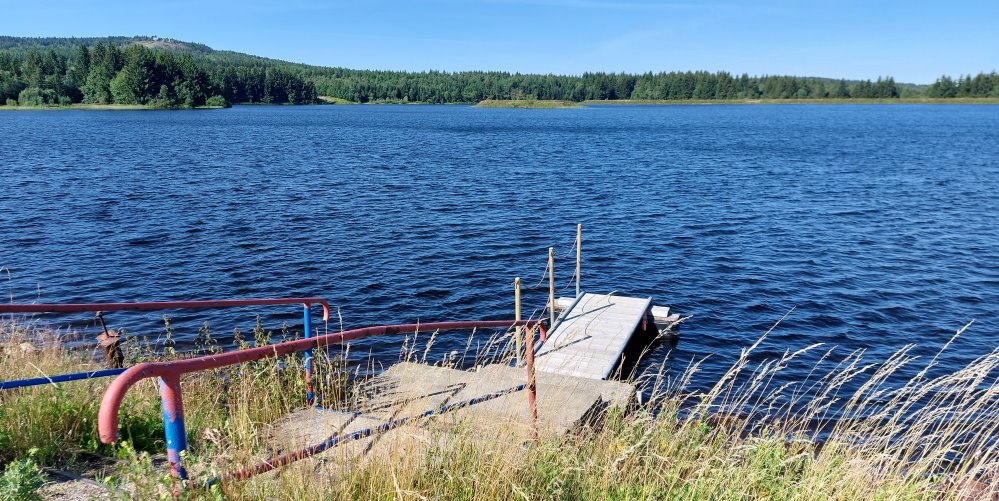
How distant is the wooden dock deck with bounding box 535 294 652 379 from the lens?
15.0 metres

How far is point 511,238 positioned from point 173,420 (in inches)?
1073

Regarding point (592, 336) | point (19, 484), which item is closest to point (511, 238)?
point (592, 336)

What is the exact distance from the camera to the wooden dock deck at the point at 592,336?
1496 centimetres

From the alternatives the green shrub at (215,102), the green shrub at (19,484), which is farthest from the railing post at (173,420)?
the green shrub at (215,102)

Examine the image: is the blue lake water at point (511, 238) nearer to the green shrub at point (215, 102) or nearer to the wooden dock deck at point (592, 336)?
the wooden dock deck at point (592, 336)

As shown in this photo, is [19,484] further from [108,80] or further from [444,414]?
[108,80]

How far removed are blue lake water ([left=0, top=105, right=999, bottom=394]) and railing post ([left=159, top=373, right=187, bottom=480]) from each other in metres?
14.1

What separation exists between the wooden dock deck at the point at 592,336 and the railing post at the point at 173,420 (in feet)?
33.5

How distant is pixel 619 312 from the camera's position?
18672 millimetres

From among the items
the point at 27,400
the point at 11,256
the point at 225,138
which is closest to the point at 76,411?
the point at 27,400

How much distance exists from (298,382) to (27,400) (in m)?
2.70

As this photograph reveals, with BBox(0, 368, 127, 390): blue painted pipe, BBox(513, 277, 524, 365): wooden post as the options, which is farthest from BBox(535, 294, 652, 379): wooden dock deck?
BBox(0, 368, 127, 390): blue painted pipe

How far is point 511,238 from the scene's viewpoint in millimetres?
30547

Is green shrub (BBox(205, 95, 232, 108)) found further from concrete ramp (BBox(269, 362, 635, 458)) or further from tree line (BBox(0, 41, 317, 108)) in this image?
concrete ramp (BBox(269, 362, 635, 458))
